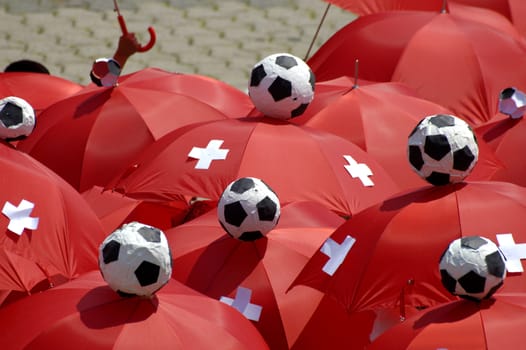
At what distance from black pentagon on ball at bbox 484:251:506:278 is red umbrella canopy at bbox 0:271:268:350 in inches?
45.5

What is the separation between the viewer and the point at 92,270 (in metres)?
7.76

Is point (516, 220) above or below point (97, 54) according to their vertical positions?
above

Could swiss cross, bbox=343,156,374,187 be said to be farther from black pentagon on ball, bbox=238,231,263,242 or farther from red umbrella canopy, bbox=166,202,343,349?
black pentagon on ball, bbox=238,231,263,242

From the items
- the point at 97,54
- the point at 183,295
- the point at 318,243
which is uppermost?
the point at 183,295

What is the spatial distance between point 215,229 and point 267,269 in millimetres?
486

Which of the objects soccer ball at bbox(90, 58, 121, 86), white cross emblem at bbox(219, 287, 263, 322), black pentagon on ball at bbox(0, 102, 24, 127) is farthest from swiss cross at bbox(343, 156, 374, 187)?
soccer ball at bbox(90, 58, 121, 86)

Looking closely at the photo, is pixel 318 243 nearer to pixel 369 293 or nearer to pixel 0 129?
pixel 369 293

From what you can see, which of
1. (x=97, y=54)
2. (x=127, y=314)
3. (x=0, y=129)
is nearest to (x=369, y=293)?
(x=127, y=314)

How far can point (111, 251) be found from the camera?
6.66 m

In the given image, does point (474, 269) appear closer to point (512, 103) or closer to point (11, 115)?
point (11, 115)

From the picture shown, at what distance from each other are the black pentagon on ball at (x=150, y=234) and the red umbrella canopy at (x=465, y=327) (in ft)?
3.28

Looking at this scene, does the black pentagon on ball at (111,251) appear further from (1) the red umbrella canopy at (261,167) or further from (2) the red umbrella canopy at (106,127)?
(2) the red umbrella canopy at (106,127)

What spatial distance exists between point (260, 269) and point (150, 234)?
140 cm

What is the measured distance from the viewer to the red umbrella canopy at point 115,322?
6.56 metres
